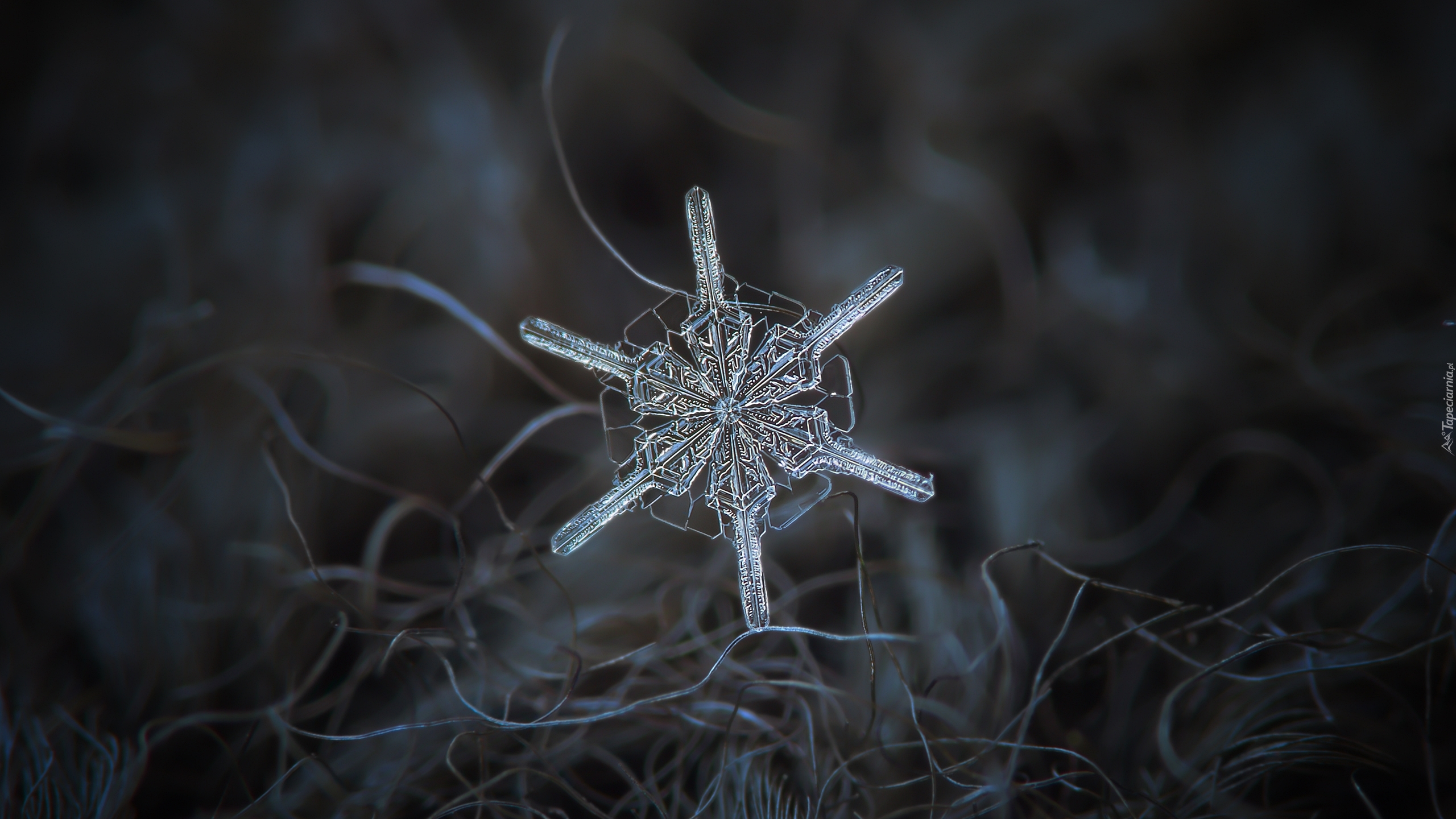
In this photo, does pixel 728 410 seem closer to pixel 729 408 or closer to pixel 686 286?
pixel 729 408

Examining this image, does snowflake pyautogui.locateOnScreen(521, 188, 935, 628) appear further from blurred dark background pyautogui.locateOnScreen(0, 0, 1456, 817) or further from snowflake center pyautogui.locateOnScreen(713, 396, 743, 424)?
blurred dark background pyautogui.locateOnScreen(0, 0, 1456, 817)

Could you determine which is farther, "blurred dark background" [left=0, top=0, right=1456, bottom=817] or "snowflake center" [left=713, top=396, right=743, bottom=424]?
"blurred dark background" [left=0, top=0, right=1456, bottom=817]

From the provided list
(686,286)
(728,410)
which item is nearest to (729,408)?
(728,410)

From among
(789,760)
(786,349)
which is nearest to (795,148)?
(786,349)

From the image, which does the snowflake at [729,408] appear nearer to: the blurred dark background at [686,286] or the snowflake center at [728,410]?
the snowflake center at [728,410]

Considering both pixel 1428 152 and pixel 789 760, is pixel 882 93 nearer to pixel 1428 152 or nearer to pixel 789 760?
pixel 1428 152

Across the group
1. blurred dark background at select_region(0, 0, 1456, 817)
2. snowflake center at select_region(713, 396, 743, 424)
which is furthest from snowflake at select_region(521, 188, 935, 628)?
blurred dark background at select_region(0, 0, 1456, 817)
